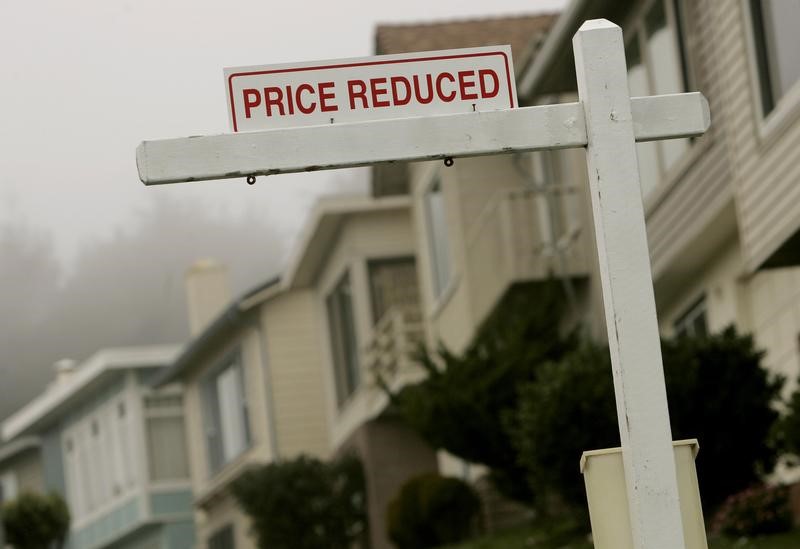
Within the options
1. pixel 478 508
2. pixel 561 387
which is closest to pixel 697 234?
pixel 561 387

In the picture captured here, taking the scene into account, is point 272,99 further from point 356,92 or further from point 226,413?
point 226,413

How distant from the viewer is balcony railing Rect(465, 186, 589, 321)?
22625 mm

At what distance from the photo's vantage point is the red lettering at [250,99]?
7531 mm

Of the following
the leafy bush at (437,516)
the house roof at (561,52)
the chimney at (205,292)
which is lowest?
the leafy bush at (437,516)

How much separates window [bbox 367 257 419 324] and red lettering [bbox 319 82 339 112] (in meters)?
23.7

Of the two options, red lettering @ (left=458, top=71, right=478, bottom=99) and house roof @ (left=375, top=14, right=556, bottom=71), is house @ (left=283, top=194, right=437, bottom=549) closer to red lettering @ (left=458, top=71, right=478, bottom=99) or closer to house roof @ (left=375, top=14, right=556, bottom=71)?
house roof @ (left=375, top=14, right=556, bottom=71)

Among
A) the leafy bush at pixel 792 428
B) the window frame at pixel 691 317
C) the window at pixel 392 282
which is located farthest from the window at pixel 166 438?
the leafy bush at pixel 792 428

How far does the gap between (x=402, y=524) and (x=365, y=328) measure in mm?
6763

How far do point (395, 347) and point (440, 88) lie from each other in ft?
69.1

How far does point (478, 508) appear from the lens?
2478 centimetres

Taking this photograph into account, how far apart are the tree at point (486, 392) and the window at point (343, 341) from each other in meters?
11.4

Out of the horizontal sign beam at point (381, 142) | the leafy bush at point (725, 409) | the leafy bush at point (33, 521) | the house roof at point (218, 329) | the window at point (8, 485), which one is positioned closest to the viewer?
the horizontal sign beam at point (381, 142)

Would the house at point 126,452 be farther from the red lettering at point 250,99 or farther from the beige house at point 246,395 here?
the red lettering at point 250,99

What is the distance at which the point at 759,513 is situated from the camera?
14984 millimetres
